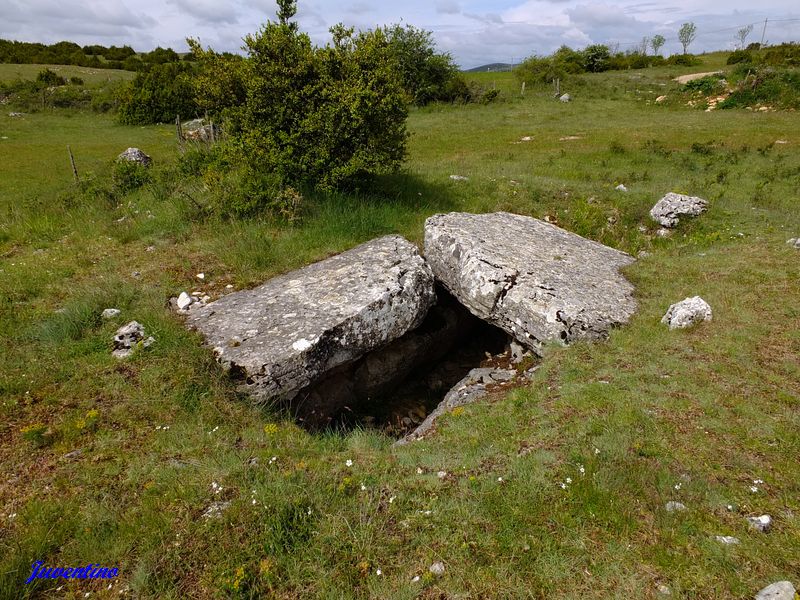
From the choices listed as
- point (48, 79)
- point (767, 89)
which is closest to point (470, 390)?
point (767, 89)

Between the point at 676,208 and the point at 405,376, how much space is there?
792 cm

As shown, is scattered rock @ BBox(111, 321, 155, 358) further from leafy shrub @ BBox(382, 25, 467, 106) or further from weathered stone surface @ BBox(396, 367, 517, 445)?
leafy shrub @ BBox(382, 25, 467, 106)

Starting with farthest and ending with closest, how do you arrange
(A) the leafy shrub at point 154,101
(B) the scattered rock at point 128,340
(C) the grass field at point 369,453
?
(A) the leafy shrub at point 154,101
(B) the scattered rock at point 128,340
(C) the grass field at point 369,453

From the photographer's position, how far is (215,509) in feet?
13.6

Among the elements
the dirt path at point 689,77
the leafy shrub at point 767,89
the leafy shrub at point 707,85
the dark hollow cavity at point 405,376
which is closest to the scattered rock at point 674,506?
the dark hollow cavity at point 405,376

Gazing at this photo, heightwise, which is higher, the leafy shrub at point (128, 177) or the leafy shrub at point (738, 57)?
the leafy shrub at point (738, 57)

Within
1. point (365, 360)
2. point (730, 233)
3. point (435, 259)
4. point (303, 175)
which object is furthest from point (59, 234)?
point (730, 233)

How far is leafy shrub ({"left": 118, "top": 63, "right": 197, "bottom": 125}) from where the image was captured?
28.3 metres

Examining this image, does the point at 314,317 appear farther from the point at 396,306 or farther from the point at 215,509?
the point at 215,509

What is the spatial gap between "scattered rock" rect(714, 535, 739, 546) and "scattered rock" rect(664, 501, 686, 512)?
1.07 feet

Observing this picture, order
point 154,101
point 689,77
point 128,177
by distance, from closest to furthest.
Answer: point 128,177
point 154,101
point 689,77

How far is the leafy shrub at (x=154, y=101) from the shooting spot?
28.3m

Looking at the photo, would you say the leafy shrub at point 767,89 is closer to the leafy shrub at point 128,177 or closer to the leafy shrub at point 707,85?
the leafy shrub at point 707,85

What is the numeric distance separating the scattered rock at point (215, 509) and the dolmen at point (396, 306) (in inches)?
84.7
